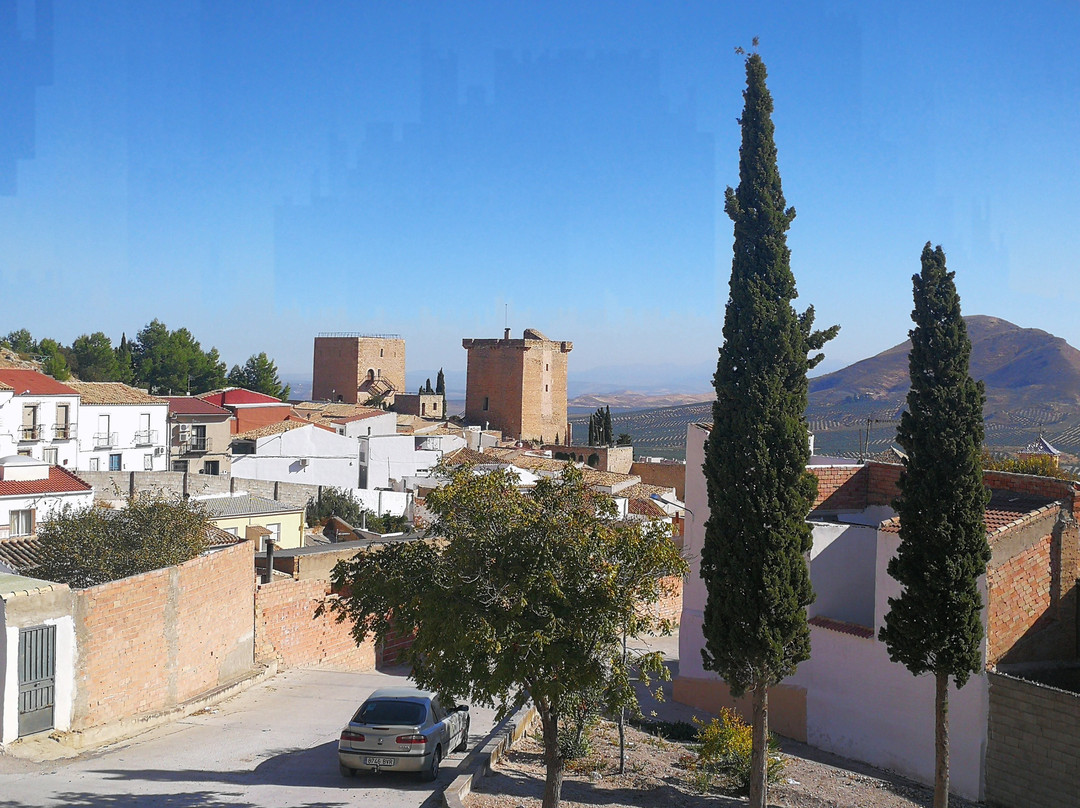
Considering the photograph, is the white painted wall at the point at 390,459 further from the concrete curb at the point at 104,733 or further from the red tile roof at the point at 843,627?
the concrete curb at the point at 104,733

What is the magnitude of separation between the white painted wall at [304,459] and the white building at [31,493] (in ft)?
43.5

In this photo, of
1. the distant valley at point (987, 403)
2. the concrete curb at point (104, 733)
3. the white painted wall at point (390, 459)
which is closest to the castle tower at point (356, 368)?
the distant valley at point (987, 403)

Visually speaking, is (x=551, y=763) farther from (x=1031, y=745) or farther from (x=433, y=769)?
A: (x=1031, y=745)

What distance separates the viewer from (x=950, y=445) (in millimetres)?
11406

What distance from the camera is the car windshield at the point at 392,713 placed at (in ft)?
34.5

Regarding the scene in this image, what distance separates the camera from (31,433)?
119 ft

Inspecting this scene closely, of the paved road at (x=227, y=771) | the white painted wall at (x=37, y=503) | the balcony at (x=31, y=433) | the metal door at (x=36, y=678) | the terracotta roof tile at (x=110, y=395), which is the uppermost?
the terracotta roof tile at (x=110, y=395)

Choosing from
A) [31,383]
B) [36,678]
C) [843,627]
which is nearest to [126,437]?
[31,383]

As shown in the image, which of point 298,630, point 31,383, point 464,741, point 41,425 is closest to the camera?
point 464,741

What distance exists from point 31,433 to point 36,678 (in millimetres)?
29235

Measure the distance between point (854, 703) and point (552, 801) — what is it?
8.17 m

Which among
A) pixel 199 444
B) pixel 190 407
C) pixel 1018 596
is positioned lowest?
pixel 1018 596

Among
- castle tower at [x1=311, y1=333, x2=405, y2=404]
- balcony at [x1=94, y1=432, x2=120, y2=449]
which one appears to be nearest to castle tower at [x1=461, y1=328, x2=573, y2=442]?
castle tower at [x1=311, y1=333, x2=405, y2=404]

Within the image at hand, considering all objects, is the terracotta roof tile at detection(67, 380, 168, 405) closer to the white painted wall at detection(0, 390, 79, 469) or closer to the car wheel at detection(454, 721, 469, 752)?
the white painted wall at detection(0, 390, 79, 469)
